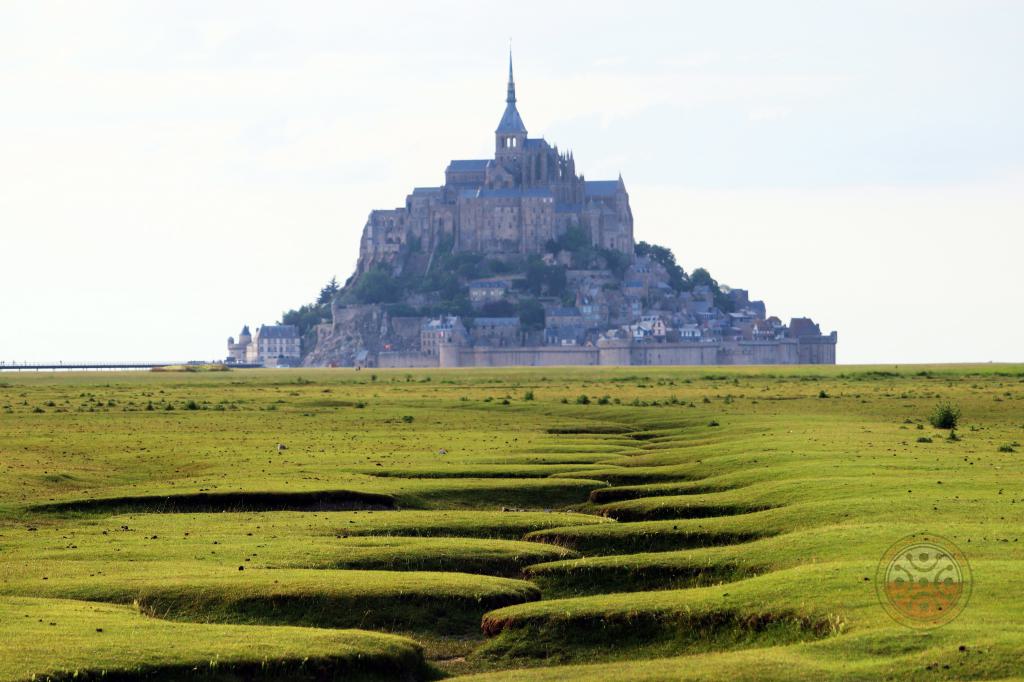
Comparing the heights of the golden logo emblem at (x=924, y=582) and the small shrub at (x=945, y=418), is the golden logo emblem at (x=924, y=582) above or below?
below

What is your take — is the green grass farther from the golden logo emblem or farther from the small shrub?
the small shrub

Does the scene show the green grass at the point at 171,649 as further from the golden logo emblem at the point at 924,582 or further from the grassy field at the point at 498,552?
the golden logo emblem at the point at 924,582

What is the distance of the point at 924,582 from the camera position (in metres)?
22.5

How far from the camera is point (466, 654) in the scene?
23.5m

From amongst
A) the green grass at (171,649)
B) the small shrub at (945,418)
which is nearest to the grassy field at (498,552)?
the green grass at (171,649)

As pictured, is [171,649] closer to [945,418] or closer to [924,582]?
[924,582]

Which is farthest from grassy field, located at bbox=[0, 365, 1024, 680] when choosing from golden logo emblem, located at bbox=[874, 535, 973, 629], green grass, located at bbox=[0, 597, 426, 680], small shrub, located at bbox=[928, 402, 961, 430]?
small shrub, located at bbox=[928, 402, 961, 430]

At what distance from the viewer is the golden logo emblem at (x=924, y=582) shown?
21047mm

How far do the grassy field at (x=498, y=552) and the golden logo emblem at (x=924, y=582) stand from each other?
8.1 inches

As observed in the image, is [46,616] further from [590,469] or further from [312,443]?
[312,443]

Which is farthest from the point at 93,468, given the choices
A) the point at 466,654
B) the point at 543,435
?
the point at 466,654

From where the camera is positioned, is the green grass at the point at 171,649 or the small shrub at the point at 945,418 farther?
the small shrub at the point at 945,418

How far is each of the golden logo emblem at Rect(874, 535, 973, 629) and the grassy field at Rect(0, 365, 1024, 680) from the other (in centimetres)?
20

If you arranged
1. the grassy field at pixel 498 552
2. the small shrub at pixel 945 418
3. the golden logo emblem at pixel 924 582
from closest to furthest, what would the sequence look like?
the grassy field at pixel 498 552 < the golden logo emblem at pixel 924 582 < the small shrub at pixel 945 418
